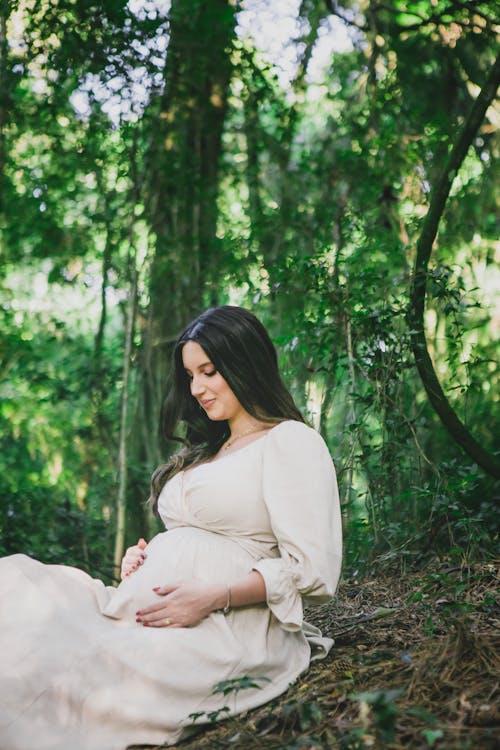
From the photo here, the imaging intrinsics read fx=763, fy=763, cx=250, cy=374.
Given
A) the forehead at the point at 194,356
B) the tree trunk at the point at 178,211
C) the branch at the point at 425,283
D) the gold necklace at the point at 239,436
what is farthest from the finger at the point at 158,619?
the tree trunk at the point at 178,211

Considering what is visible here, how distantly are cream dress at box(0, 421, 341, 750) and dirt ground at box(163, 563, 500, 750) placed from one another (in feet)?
0.41

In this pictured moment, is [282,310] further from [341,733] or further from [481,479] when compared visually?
[341,733]

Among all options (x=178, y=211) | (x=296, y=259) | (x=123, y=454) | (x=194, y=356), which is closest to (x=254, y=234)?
(x=178, y=211)

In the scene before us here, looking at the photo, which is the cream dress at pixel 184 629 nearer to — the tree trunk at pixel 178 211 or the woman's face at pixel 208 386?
the woman's face at pixel 208 386

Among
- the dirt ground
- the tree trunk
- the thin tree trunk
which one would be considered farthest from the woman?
the tree trunk

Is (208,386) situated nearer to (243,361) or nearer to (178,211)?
(243,361)

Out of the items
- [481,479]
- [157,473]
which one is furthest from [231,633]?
[481,479]

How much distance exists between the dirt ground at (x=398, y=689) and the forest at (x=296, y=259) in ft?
0.06

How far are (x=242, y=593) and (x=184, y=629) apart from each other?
0.21m

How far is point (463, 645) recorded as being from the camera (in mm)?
2248

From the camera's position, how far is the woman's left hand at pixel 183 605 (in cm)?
239

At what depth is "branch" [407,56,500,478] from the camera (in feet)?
12.1

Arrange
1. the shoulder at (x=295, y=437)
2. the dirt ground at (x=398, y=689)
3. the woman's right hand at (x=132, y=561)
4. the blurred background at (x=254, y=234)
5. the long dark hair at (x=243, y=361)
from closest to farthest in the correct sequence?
the dirt ground at (x=398, y=689) < the shoulder at (x=295, y=437) < the woman's right hand at (x=132, y=561) < the long dark hair at (x=243, y=361) < the blurred background at (x=254, y=234)

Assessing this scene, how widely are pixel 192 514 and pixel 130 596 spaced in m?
0.37
